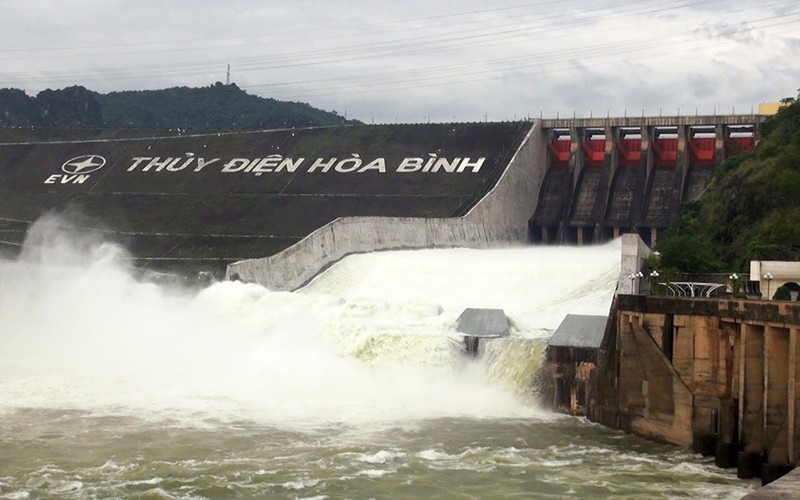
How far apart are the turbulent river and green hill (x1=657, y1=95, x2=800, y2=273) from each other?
343 cm

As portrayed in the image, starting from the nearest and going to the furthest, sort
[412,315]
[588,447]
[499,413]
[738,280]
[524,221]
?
[588,447]
[738,280]
[499,413]
[412,315]
[524,221]

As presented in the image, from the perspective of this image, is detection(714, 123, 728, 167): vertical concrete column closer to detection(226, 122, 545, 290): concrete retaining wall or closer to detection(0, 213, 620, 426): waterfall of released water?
detection(226, 122, 545, 290): concrete retaining wall

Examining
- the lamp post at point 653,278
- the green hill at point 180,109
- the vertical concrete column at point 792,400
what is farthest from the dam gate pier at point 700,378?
the green hill at point 180,109

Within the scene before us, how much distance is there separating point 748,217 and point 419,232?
15.1 metres

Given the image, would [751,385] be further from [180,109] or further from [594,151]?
[180,109]

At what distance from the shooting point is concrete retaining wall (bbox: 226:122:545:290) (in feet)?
143

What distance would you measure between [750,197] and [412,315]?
35.3 ft

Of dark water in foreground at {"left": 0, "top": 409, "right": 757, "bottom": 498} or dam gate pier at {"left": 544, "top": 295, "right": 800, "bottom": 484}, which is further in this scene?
dam gate pier at {"left": 544, "top": 295, "right": 800, "bottom": 484}

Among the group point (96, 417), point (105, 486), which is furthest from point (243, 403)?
point (105, 486)

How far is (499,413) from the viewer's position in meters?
29.5

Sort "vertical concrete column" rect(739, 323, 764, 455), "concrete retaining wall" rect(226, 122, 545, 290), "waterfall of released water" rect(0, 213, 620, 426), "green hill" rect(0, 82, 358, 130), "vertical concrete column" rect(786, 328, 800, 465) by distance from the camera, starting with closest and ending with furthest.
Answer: "vertical concrete column" rect(786, 328, 800, 465), "vertical concrete column" rect(739, 323, 764, 455), "waterfall of released water" rect(0, 213, 620, 426), "concrete retaining wall" rect(226, 122, 545, 290), "green hill" rect(0, 82, 358, 130)

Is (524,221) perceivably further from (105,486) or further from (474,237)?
(105,486)

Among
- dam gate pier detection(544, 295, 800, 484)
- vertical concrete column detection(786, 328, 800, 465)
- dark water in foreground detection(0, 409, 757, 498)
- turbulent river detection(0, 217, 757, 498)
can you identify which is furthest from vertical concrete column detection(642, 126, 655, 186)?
vertical concrete column detection(786, 328, 800, 465)

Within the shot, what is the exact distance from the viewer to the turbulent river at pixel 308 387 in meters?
22.5
